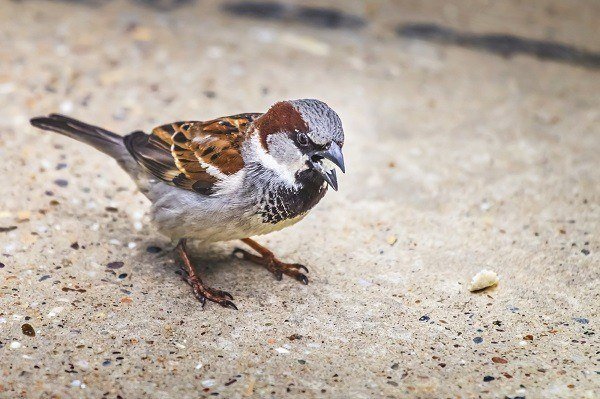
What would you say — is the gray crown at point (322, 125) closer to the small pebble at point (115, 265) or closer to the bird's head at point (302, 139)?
the bird's head at point (302, 139)

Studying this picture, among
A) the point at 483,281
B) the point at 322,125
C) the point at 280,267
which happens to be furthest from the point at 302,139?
the point at 483,281

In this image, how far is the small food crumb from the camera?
12.6 ft

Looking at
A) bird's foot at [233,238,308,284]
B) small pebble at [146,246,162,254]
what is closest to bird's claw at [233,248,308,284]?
bird's foot at [233,238,308,284]

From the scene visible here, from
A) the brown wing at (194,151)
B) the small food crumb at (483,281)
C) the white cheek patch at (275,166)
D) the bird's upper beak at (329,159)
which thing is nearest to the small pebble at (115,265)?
the brown wing at (194,151)

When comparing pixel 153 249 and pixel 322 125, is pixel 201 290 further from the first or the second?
pixel 322 125

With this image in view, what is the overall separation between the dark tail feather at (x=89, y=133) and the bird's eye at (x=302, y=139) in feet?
3.43

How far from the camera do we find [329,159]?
11.0 ft

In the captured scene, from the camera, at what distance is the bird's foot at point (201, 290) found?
3.70 m

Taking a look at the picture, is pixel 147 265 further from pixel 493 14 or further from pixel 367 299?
pixel 493 14

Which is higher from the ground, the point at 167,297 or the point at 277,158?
the point at 277,158

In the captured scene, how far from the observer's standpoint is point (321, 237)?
14.3 ft

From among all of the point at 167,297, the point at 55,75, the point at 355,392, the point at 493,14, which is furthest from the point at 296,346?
the point at 493,14

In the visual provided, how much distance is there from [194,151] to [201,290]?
2.11 ft

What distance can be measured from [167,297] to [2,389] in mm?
927
